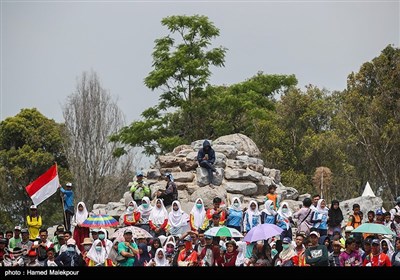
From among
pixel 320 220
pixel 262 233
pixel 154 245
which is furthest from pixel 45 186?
pixel 262 233

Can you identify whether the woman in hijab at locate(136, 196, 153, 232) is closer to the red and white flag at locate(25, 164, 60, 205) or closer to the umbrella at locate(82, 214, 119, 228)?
the umbrella at locate(82, 214, 119, 228)

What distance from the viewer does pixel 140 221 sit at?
26594 mm

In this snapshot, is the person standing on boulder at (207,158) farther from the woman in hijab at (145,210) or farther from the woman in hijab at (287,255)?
the woman in hijab at (287,255)

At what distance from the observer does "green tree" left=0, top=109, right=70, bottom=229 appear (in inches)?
2151

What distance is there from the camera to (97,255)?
22391 mm

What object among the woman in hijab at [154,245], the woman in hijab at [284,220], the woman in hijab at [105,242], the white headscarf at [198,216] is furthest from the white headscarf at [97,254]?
the woman in hijab at [284,220]

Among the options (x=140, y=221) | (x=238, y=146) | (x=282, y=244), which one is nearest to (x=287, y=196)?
(x=238, y=146)

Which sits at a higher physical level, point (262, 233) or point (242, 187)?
point (242, 187)

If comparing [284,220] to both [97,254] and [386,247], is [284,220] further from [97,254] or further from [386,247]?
[97,254]

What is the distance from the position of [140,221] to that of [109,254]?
4.63 meters

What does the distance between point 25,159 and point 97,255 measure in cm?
3342
